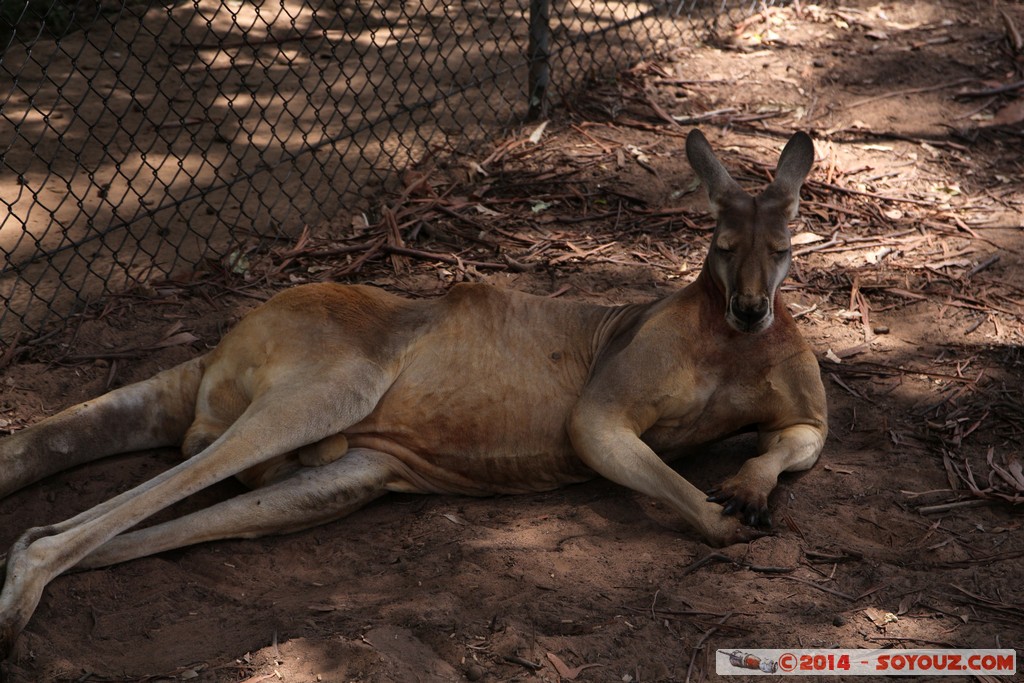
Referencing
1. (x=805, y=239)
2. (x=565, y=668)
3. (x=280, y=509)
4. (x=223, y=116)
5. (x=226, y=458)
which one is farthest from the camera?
(x=223, y=116)

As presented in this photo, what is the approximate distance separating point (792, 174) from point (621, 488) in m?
1.49

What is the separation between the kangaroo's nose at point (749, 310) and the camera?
4020 mm

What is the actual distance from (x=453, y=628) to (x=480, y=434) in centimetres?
111

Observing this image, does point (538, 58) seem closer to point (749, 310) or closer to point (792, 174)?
point (792, 174)

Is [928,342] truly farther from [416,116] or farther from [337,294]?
[416,116]

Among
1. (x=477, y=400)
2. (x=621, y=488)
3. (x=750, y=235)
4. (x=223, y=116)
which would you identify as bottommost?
(x=621, y=488)

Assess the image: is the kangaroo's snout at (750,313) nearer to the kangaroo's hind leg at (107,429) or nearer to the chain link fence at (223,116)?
the kangaroo's hind leg at (107,429)

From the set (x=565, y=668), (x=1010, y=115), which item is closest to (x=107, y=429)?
(x=565, y=668)

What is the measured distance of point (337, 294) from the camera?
4.52 m

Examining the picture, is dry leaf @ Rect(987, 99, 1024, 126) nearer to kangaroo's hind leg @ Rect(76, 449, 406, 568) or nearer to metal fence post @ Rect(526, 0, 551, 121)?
metal fence post @ Rect(526, 0, 551, 121)

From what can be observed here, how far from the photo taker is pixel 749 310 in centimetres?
403

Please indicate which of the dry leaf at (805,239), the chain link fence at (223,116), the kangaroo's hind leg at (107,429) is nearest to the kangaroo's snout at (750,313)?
the kangaroo's hind leg at (107,429)

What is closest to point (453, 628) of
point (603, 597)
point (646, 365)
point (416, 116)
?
point (603, 597)

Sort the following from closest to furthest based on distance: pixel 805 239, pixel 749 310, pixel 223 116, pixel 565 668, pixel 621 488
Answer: pixel 565 668 < pixel 749 310 < pixel 621 488 < pixel 805 239 < pixel 223 116
